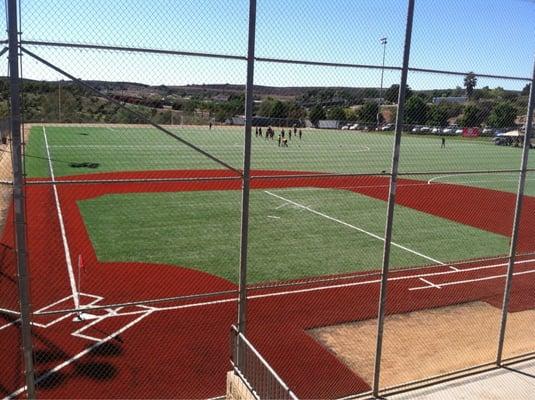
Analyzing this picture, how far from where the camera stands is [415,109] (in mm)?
8375

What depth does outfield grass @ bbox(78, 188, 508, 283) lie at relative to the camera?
46.9 ft

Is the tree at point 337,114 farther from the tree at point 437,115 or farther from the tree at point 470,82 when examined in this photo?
the tree at point 470,82

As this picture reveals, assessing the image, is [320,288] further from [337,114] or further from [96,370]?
[96,370]

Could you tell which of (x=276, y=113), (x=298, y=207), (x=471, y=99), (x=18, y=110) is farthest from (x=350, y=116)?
(x=298, y=207)

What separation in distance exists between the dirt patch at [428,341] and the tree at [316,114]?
421 centimetres

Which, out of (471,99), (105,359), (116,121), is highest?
(471,99)

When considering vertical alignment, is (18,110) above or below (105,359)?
above

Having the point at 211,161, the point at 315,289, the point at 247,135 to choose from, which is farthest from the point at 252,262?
the point at 211,161

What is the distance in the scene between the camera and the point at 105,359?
858cm

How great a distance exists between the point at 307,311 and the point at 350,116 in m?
4.86

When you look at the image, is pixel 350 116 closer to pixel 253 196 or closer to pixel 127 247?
pixel 127 247

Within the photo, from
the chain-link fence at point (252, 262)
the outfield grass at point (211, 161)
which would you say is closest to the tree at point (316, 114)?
the chain-link fence at point (252, 262)

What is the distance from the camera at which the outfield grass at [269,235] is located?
1430 cm

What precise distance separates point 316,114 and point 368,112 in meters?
0.78
